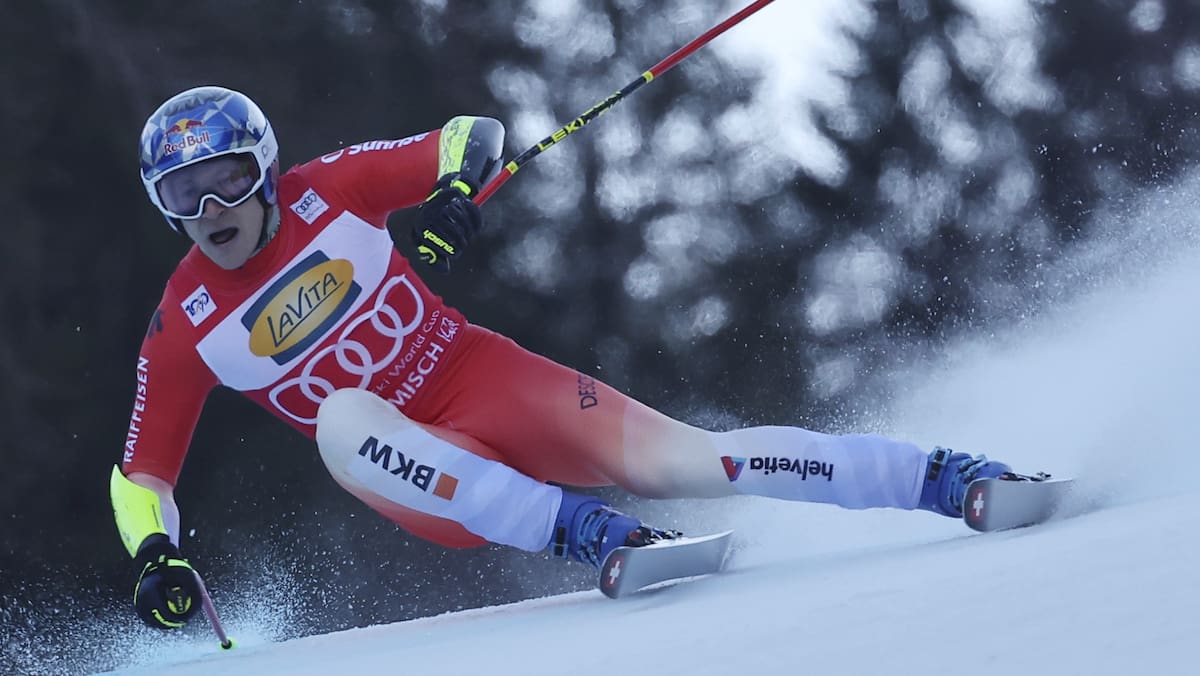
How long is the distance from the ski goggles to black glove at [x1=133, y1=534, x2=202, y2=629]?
0.66 metres

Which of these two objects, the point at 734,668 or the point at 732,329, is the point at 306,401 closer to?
the point at 734,668

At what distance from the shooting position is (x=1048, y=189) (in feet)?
16.4

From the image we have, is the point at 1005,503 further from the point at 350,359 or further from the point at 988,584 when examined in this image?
the point at 350,359

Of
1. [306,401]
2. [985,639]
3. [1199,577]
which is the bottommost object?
[306,401]

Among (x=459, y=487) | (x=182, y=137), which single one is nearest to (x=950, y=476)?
(x=459, y=487)

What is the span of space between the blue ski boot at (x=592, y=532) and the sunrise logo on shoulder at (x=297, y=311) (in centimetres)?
64

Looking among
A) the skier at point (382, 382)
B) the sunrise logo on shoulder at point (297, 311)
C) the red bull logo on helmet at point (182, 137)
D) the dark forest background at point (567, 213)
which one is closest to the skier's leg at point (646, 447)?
the skier at point (382, 382)

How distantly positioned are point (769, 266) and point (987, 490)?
110 inches

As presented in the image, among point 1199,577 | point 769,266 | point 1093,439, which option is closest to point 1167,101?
point 769,266

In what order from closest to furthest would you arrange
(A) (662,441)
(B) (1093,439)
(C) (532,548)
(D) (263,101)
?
(C) (532,548)
(A) (662,441)
(B) (1093,439)
(D) (263,101)

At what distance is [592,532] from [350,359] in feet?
2.18

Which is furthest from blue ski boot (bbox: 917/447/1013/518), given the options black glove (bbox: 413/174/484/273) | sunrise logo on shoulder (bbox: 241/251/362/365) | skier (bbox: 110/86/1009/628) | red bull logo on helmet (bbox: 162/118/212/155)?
red bull logo on helmet (bbox: 162/118/212/155)

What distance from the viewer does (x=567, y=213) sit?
4.61m

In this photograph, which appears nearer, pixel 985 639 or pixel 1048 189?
pixel 985 639
